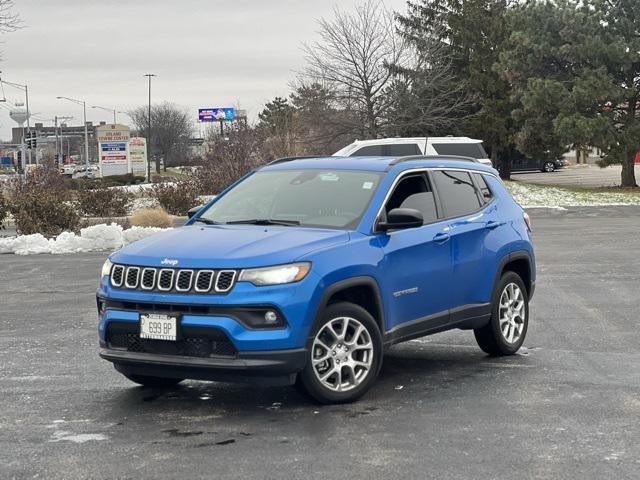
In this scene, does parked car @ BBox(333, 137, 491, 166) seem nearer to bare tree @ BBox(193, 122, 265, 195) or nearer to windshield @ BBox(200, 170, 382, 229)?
bare tree @ BBox(193, 122, 265, 195)

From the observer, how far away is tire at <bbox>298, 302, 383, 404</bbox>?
693 centimetres

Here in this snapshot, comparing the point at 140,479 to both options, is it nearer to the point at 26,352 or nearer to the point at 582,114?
the point at 26,352

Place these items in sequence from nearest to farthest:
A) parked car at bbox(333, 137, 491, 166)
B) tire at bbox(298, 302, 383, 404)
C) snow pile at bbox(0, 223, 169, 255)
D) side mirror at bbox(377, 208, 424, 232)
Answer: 1. tire at bbox(298, 302, 383, 404)
2. side mirror at bbox(377, 208, 424, 232)
3. snow pile at bbox(0, 223, 169, 255)
4. parked car at bbox(333, 137, 491, 166)

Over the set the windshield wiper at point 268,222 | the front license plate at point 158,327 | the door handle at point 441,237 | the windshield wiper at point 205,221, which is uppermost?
the windshield wiper at point 268,222

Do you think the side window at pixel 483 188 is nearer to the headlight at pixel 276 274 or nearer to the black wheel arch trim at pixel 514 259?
the black wheel arch trim at pixel 514 259

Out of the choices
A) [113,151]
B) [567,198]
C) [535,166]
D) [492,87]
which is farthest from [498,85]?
[113,151]

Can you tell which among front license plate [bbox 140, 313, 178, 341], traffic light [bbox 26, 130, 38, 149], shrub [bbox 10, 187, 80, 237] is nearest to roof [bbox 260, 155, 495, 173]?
front license plate [bbox 140, 313, 178, 341]

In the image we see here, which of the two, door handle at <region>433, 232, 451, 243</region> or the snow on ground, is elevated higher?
door handle at <region>433, 232, 451, 243</region>

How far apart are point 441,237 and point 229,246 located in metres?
1.97

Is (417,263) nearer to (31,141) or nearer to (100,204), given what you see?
(100,204)

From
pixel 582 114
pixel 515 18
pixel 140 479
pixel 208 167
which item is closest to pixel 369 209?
pixel 140 479

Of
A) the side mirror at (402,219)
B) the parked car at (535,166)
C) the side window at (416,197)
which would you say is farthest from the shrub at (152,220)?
the parked car at (535,166)

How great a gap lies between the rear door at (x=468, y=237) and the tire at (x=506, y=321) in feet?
0.74

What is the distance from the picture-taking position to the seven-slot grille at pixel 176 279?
6.64 metres
